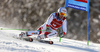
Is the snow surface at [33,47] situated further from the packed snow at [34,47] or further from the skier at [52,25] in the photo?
the skier at [52,25]

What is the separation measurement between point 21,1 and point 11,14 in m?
1.51

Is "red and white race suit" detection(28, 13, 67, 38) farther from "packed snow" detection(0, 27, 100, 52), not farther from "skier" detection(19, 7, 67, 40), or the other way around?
"packed snow" detection(0, 27, 100, 52)

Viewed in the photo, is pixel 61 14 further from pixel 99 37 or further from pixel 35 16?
pixel 35 16

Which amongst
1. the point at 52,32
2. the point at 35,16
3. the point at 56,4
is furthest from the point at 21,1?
the point at 52,32

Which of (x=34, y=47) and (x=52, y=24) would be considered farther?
(x=52, y=24)

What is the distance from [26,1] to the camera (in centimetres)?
1008

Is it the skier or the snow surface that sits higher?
the skier

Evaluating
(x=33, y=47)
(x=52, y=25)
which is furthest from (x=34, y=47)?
(x=52, y=25)

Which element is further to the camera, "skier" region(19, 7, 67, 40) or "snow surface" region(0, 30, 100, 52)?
"skier" region(19, 7, 67, 40)

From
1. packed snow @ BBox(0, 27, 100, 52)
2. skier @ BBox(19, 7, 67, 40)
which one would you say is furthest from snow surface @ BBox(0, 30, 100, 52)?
skier @ BBox(19, 7, 67, 40)

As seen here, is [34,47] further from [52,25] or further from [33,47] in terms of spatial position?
[52,25]

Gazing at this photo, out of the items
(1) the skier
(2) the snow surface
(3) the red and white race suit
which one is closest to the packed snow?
(2) the snow surface

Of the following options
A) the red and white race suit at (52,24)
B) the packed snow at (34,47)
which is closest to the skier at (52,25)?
the red and white race suit at (52,24)

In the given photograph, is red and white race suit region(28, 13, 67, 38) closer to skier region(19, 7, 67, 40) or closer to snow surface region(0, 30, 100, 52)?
skier region(19, 7, 67, 40)
